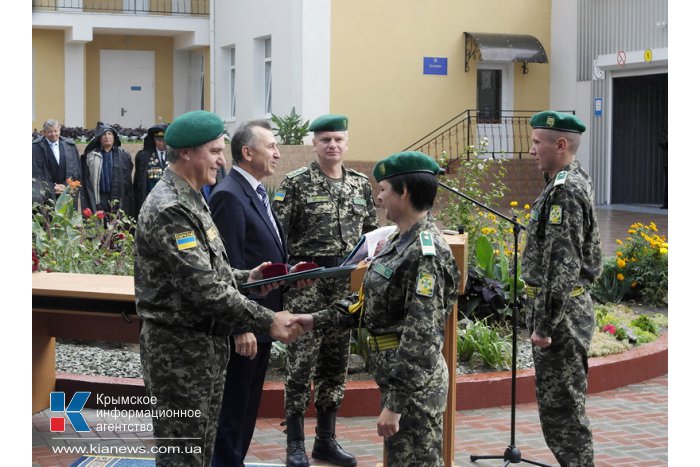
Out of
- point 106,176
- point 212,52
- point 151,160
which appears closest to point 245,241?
point 151,160

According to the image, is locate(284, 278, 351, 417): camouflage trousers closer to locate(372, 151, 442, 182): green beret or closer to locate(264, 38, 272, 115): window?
locate(372, 151, 442, 182): green beret

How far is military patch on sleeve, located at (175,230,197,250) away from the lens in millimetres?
4344

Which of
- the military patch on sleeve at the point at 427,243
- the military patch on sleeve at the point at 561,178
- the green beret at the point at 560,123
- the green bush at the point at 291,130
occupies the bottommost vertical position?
the military patch on sleeve at the point at 427,243

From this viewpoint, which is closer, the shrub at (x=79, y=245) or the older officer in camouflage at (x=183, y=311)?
the older officer in camouflage at (x=183, y=311)

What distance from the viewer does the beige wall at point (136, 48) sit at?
27.8 metres

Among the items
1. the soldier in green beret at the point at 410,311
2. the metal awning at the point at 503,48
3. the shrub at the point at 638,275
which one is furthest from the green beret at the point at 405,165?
the metal awning at the point at 503,48

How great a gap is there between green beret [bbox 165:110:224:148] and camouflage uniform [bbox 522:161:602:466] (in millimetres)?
1854

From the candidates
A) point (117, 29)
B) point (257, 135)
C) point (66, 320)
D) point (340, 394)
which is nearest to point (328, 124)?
point (257, 135)

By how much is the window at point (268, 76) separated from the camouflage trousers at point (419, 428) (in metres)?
20.0

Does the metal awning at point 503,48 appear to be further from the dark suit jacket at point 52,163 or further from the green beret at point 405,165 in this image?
the green beret at point 405,165

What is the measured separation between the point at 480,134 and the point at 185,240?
20.0m

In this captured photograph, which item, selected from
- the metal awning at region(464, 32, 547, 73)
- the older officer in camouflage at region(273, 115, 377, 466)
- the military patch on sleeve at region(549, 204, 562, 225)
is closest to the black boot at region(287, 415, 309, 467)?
the older officer in camouflage at region(273, 115, 377, 466)

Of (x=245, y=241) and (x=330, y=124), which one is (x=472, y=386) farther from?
(x=245, y=241)

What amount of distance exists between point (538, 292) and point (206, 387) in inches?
74.2
